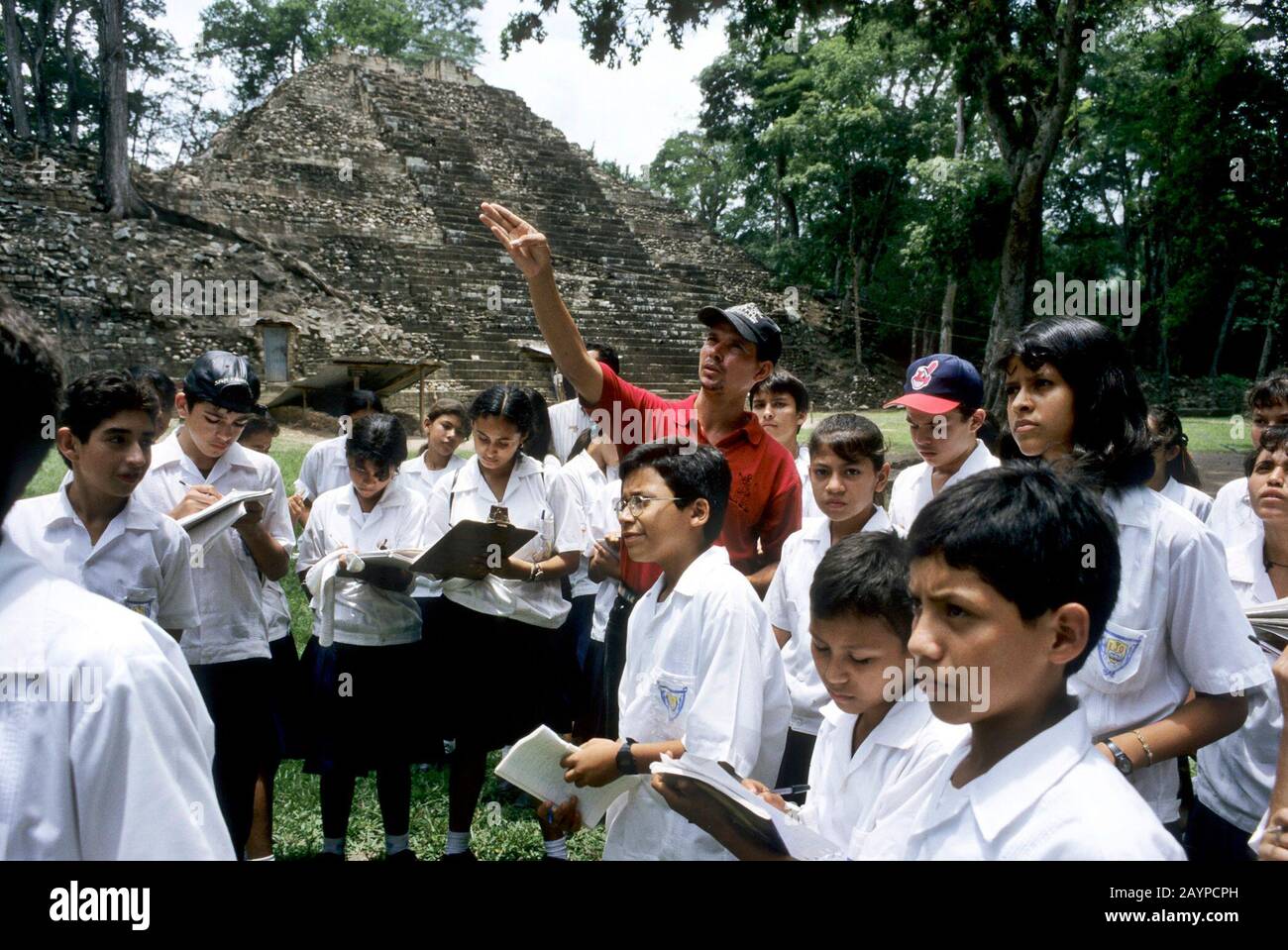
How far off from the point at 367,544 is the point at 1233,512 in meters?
2.66

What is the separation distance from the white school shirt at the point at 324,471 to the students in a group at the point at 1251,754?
3492 millimetres

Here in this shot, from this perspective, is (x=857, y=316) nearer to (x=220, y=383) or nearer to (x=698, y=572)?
(x=220, y=383)

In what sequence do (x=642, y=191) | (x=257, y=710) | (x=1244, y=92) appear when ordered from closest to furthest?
(x=257, y=710)
(x=1244, y=92)
(x=642, y=191)

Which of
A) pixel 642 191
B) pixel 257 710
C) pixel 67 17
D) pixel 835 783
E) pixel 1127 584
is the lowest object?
pixel 257 710

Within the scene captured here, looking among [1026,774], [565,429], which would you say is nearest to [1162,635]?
[1026,774]

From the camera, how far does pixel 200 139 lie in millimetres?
25391

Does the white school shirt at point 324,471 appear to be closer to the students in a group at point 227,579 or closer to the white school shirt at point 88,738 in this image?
the students in a group at point 227,579

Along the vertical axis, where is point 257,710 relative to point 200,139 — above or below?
below

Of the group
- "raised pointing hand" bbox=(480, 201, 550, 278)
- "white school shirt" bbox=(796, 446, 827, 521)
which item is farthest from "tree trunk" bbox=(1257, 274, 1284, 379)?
"raised pointing hand" bbox=(480, 201, 550, 278)

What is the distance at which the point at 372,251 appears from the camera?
63.3 ft

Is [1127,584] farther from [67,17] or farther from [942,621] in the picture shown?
[67,17]

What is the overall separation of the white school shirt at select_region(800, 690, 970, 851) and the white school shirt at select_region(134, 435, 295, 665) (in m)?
1.87
